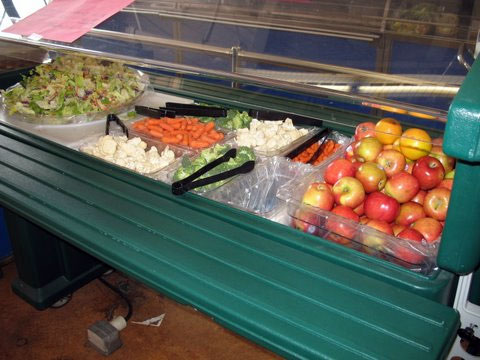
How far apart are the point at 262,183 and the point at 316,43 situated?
0.70 metres

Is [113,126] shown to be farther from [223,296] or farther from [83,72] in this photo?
[223,296]

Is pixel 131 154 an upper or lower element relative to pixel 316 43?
lower

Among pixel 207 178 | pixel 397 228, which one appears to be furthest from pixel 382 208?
pixel 207 178

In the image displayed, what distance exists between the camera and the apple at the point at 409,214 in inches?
44.6

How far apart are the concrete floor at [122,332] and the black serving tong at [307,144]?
0.98 m

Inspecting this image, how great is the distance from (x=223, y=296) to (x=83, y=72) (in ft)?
5.07

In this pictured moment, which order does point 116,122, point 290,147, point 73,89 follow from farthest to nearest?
point 73,89, point 116,122, point 290,147

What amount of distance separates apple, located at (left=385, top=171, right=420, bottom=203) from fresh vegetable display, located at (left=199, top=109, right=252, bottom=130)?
709 millimetres

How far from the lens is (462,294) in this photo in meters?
1.08

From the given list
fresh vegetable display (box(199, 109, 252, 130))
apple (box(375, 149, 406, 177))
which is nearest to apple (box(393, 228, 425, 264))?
apple (box(375, 149, 406, 177))

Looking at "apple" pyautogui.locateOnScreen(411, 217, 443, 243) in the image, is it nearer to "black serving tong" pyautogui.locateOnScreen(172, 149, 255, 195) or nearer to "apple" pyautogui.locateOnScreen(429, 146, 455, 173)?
"apple" pyautogui.locateOnScreen(429, 146, 455, 173)

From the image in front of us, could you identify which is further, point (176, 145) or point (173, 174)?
point (176, 145)

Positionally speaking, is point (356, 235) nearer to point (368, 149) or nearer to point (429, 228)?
point (429, 228)

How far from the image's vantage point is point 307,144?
1559mm
